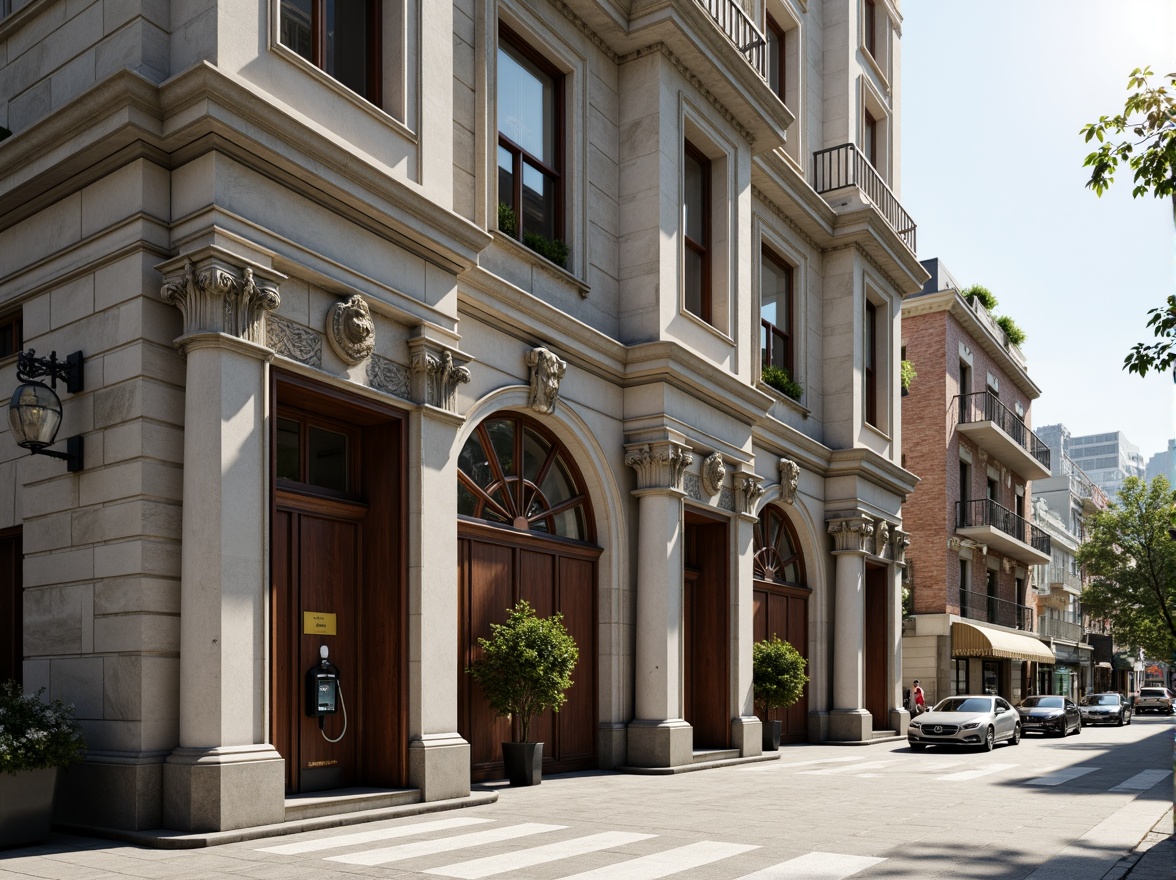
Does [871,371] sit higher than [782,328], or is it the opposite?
[782,328]

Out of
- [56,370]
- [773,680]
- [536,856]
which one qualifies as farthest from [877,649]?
[56,370]

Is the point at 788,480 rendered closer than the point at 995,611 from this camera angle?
Yes

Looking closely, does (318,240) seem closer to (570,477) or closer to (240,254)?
(240,254)

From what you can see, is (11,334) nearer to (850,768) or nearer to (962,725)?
(850,768)

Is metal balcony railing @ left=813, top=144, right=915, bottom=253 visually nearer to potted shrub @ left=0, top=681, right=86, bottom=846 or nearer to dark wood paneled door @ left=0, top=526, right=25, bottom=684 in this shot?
dark wood paneled door @ left=0, top=526, right=25, bottom=684

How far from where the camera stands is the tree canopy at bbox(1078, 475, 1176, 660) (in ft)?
179

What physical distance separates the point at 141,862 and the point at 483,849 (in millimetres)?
2614

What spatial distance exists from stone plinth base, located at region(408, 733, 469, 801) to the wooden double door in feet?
0.47

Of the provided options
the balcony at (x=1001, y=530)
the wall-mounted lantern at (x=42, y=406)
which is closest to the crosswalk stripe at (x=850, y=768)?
the wall-mounted lantern at (x=42, y=406)

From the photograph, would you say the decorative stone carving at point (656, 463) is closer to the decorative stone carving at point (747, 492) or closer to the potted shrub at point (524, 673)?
the decorative stone carving at point (747, 492)

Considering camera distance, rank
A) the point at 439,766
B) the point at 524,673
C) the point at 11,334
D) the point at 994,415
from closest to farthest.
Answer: the point at 439,766 → the point at 11,334 → the point at 524,673 → the point at 994,415

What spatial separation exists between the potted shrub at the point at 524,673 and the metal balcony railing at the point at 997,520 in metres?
32.3

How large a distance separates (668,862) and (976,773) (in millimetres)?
10865

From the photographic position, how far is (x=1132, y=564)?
57188 millimetres
